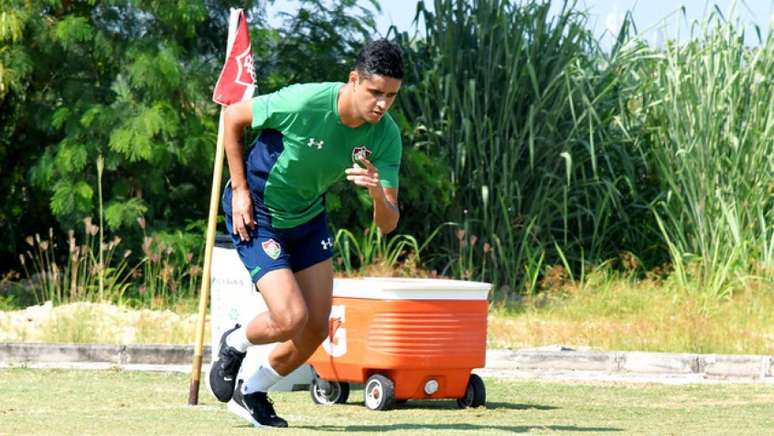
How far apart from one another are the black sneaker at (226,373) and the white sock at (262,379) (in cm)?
18

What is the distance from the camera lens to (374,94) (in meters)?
6.98

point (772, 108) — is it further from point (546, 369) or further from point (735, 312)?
point (546, 369)

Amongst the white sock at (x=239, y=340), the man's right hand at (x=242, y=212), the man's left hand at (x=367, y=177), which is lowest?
the white sock at (x=239, y=340)

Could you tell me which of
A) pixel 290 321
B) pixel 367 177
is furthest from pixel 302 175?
pixel 290 321

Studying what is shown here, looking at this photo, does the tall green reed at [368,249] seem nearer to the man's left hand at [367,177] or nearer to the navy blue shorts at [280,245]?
the navy blue shorts at [280,245]

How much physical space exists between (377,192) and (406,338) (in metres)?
2.11

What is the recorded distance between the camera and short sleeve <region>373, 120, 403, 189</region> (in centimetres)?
727

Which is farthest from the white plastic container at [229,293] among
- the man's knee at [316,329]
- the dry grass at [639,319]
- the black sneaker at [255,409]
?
the dry grass at [639,319]

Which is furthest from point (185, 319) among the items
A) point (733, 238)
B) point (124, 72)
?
point (733, 238)

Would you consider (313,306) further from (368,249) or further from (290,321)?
(368,249)

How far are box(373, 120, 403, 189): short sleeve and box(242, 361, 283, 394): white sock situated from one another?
1.11 m

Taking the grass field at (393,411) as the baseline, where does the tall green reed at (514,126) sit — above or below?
above

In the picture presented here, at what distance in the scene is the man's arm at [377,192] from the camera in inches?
261

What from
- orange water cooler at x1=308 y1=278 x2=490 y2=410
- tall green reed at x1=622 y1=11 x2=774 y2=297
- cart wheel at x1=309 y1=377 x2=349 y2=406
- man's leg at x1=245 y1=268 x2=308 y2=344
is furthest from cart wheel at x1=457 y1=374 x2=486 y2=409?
tall green reed at x1=622 y1=11 x2=774 y2=297
